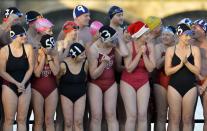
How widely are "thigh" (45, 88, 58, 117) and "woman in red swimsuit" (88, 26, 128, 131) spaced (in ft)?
1.51

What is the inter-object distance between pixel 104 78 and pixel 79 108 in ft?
1.69

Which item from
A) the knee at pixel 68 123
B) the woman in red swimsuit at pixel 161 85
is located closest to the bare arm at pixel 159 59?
the woman in red swimsuit at pixel 161 85

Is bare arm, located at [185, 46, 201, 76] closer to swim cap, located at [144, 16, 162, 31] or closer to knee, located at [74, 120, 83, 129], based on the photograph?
swim cap, located at [144, 16, 162, 31]

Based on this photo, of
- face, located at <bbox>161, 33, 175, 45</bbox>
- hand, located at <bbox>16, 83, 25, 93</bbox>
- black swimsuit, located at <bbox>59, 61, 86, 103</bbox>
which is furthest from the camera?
face, located at <bbox>161, 33, 175, 45</bbox>

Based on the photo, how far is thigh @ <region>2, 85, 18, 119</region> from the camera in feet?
24.0

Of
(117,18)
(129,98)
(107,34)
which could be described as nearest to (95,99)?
(129,98)

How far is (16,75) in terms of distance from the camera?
7340mm

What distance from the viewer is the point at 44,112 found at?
7.61 meters

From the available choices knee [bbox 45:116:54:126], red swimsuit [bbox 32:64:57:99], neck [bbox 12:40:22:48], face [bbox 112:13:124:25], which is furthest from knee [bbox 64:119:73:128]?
face [bbox 112:13:124:25]

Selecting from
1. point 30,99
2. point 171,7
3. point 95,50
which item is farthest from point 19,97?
point 171,7

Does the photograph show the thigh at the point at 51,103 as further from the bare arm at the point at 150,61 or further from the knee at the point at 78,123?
the bare arm at the point at 150,61

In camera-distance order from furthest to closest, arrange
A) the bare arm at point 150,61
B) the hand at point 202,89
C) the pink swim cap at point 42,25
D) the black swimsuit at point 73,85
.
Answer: the hand at point 202,89 → the pink swim cap at point 42,25 → the bare arm at point 150,61 → the black swimsuit at point 73,85

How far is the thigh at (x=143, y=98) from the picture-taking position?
764 cm

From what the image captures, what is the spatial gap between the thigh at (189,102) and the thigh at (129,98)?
644mm
